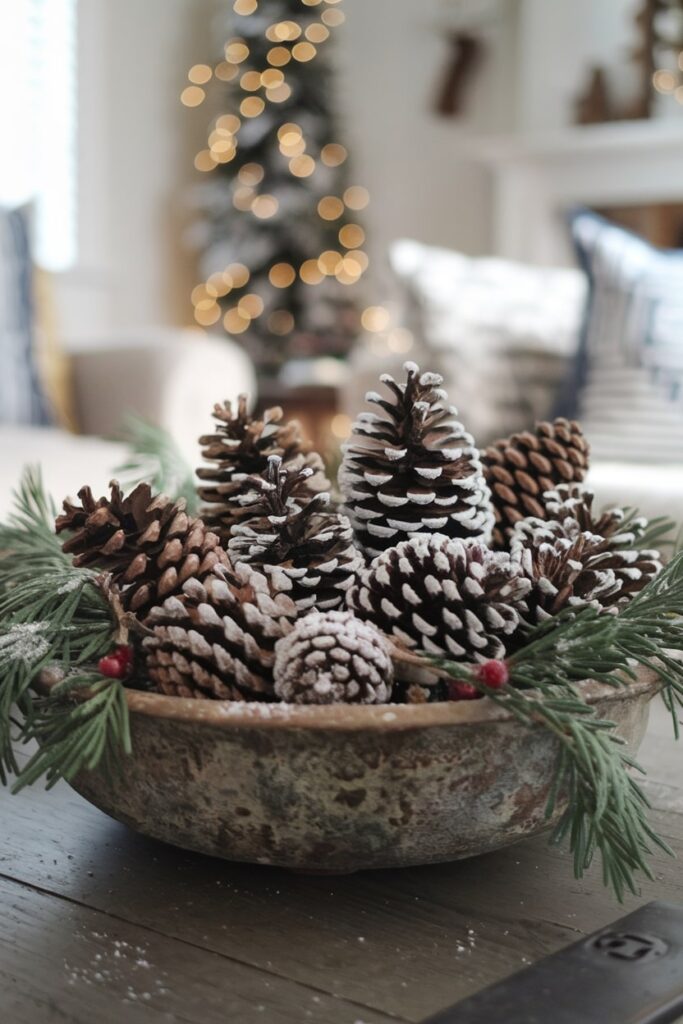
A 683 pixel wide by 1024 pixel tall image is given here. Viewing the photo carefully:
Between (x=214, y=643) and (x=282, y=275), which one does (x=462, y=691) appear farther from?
(x=282, y=275)

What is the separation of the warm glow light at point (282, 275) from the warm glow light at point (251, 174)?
0.33 m

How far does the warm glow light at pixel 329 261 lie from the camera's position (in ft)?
14.0

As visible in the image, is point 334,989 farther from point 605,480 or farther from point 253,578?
point 605,480

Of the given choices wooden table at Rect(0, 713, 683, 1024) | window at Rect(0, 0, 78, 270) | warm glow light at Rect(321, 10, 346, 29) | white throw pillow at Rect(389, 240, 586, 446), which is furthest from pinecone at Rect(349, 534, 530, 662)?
warm glow light at Rect(321, 10, 346, 29)

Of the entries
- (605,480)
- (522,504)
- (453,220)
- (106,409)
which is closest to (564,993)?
(522,504)

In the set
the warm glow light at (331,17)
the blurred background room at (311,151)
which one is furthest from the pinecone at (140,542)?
the warm glow light at (331,17)

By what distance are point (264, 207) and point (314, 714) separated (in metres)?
4.00

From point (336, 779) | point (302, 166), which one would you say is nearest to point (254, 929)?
point (336, 779)

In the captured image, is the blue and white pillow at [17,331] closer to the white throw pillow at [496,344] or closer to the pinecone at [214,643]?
the white throw pillow at [496,344]

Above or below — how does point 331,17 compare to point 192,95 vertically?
above

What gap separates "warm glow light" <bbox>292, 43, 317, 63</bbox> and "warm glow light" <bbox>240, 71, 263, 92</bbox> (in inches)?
6.4

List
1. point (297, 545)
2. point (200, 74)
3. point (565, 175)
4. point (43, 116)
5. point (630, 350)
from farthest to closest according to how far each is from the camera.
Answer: point (200, 74)
point (43, 116)
point (565, 175)
point (630, 350)
point (297, 545)

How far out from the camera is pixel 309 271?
4.27 metres

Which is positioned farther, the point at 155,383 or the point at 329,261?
the point at 329,261
